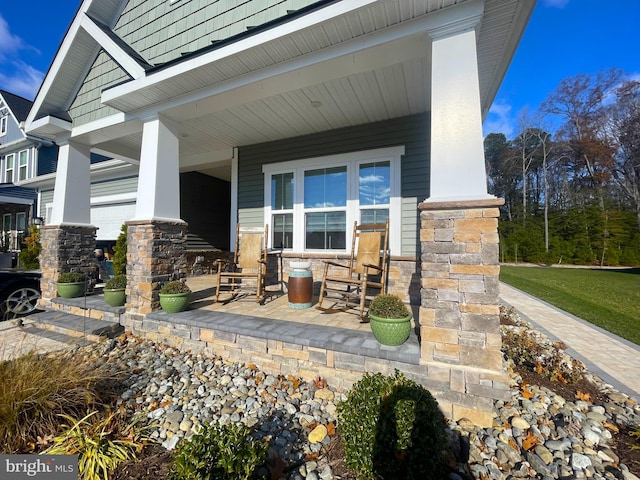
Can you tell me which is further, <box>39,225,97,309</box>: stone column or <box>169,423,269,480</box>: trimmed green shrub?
<box>39,225,97,309</box>: stone column

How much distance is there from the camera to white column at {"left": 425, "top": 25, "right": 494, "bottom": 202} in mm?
2172

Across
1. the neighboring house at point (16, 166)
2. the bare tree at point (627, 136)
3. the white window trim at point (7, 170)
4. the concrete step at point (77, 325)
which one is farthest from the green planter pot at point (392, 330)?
the bare tree at point (627, 136)

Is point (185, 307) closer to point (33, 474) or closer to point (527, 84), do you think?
point (33, 474)

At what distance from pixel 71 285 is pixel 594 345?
7435 millimetres

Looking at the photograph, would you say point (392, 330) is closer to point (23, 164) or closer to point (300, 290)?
point (300, 290)

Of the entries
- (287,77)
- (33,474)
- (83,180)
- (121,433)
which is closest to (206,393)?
(121,433)

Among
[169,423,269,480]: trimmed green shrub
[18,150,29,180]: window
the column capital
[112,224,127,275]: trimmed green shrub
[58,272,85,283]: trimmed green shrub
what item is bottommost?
[169,423,269,480]: trimmed green shrub

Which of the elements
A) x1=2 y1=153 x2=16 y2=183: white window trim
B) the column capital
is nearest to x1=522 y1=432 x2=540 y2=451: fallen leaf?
the column capital

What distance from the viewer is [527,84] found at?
52.8 feet

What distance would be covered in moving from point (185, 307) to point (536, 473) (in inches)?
140

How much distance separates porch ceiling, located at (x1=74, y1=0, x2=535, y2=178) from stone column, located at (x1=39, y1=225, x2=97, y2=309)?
5.48 ft

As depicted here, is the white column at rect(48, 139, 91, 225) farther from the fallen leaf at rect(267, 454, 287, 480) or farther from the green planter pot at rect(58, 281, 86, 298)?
the fallen leaf at rect(267, 454, 287, 480)

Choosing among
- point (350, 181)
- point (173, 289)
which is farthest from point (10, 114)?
point (350, 181)

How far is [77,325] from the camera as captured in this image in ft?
12.3
